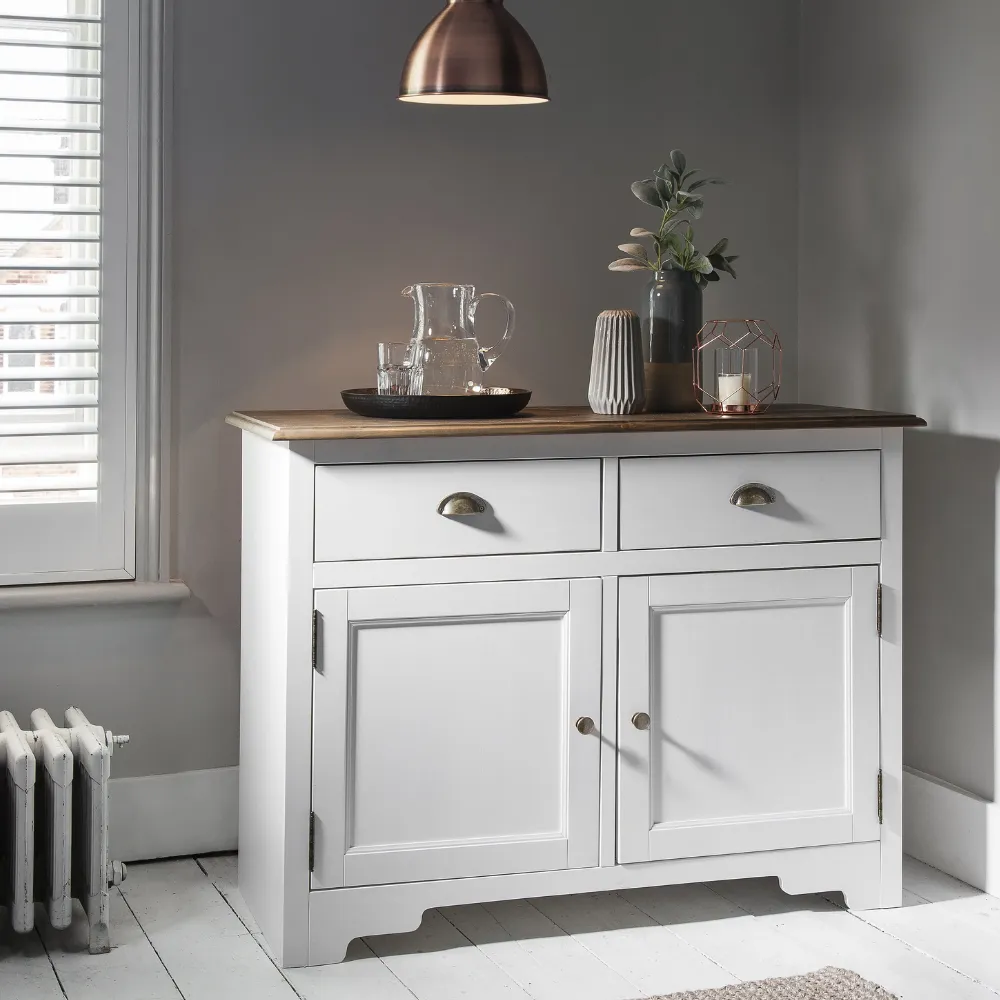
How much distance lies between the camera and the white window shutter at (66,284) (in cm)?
240

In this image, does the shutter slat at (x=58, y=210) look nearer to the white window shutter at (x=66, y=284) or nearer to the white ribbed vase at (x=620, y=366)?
the white window shutter at (x=66, y=284)

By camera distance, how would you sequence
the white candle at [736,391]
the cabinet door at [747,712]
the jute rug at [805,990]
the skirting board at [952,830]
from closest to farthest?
the jute rug at [805,990]
the cabinet door at [747,712]
the white candle at [736,391]
the skirting board at [952,830]

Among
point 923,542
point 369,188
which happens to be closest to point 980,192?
point 923,542

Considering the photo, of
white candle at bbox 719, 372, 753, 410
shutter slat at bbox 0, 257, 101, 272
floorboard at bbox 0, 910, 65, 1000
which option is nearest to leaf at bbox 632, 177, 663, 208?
white candle at bbox 719, 372, 753, 410

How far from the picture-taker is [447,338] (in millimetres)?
2328

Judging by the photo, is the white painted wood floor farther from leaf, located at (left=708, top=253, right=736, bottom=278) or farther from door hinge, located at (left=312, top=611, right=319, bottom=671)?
leaf, located at (left=708, top=253, right=736, bottom=278)

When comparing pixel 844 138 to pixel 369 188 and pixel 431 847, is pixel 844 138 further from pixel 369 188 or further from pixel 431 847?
pixel 431 847

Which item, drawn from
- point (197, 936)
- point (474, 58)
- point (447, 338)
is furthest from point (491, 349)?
point (197, 936)

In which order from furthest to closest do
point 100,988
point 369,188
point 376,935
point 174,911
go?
1. point 369,188
2. point 174,911
3. point 376,935
4. point 100,988

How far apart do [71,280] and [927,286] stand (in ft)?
5.38

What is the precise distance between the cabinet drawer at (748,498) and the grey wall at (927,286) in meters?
0.31

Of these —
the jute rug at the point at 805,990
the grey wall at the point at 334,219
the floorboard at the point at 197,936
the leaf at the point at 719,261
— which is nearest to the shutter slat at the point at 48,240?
the grey wall at the point at 334,219

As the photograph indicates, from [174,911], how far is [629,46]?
1943mm

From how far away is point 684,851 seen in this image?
2293 millimetres
